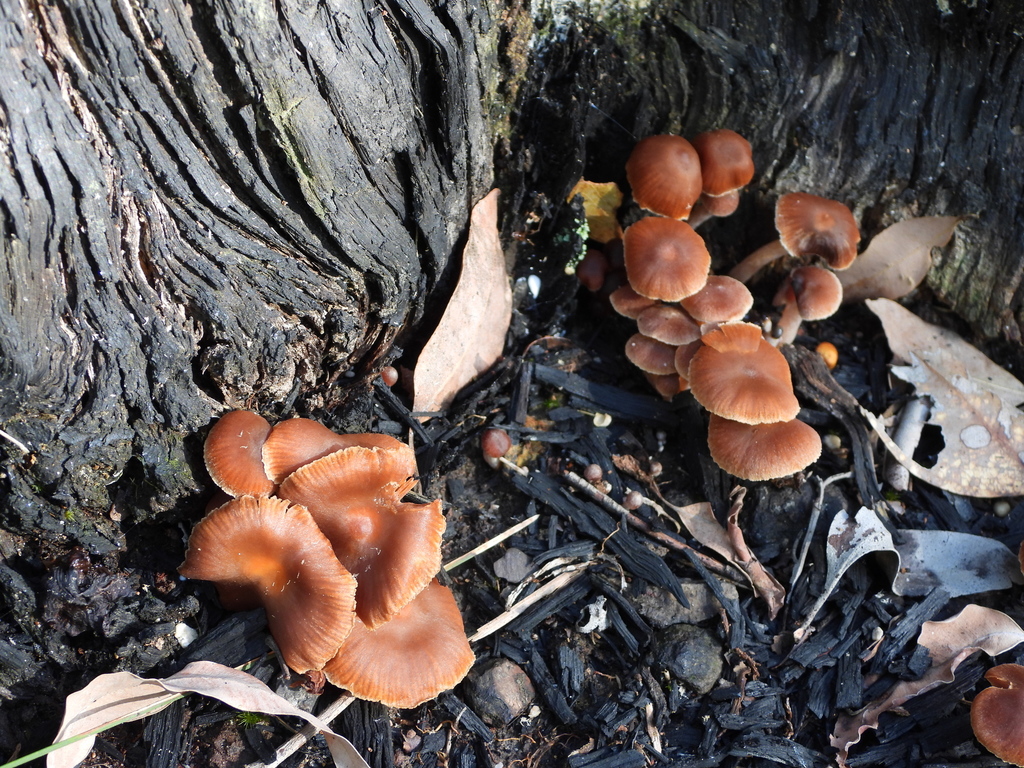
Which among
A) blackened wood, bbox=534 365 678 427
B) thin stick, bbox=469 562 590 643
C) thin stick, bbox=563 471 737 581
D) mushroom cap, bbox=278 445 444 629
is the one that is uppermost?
mushroom cap, bbox=278 445 444 629

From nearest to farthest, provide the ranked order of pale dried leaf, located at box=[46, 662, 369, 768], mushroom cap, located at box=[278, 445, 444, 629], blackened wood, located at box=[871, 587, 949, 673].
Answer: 1. pale dried leaf, located at box=[46, 662, 369, 768]
2. mushroom cap, located at box=[278, 445, 444, 629]
3. blackened wood, located at box=[871, 587, 949, 673]

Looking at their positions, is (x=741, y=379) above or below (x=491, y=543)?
above

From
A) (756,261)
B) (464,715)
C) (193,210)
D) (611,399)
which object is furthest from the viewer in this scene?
(756,261)

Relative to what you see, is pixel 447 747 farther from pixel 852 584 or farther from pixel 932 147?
pixel 932 147

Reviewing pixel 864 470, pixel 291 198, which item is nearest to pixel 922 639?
pixel 864 470

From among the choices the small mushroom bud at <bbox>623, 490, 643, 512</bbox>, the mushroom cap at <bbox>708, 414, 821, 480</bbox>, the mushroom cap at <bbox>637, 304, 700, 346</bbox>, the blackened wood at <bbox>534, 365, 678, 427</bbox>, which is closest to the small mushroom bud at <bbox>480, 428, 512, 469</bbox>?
the blackened wood at <bbox>534, 365, 678, 427</bbox>

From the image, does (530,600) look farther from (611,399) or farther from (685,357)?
(685,357)

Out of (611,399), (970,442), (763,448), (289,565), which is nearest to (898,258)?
(970,442)

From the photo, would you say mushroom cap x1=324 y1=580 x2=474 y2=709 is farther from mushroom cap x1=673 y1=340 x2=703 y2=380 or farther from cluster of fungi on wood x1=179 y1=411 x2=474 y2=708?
mushroom cap x1=673 y1=340 x2=703 y2=380
